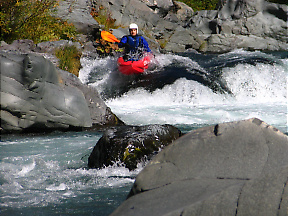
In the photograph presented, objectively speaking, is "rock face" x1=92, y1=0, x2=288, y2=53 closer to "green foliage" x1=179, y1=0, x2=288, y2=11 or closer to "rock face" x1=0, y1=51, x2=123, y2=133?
"green foliage" x1=179, y1=0, x2=288, y2=11

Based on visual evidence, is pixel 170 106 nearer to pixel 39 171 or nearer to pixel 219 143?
pixel 39 171

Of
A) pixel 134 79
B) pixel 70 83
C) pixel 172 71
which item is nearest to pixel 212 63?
pixel 172 71

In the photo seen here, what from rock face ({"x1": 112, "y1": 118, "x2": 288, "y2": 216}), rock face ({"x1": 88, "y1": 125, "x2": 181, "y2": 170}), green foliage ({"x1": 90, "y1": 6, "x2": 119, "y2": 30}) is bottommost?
rock face ({"x1": 88, "y1": 125, "x2": 181, "y2": 170})

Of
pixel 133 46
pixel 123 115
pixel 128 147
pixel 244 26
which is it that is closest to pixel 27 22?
pixel 133 46

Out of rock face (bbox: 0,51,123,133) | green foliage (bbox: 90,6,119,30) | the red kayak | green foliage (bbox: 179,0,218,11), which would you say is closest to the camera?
rock face (bbox: 0,51,123,133)

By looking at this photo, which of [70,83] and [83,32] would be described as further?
[83,32]

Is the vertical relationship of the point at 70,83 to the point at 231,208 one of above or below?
above

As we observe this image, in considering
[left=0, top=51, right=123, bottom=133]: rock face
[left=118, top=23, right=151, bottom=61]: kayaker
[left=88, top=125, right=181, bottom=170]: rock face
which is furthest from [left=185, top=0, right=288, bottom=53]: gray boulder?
[left=88, top=125, right=181, bottom=170]: rock face

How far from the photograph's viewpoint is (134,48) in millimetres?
9742

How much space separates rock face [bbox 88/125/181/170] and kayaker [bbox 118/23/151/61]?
5915 millimetres

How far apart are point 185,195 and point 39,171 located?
2.36m

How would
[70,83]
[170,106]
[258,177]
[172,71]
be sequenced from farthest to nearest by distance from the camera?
[172,71], [170,106], [70,83], [258,177]

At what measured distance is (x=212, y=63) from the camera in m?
11.6

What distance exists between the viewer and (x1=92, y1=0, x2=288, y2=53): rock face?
16.6 meters
